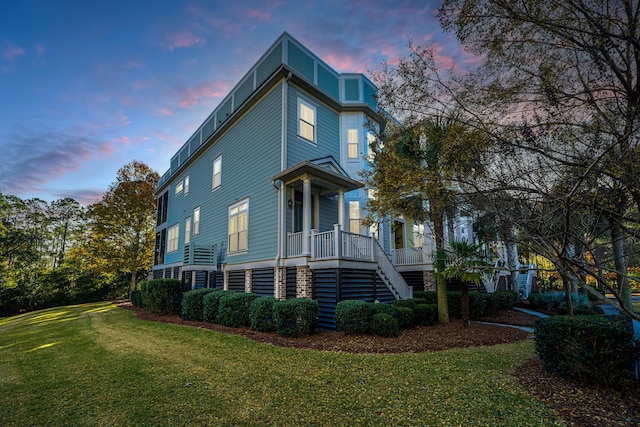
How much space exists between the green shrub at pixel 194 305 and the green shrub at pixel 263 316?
3255 mm

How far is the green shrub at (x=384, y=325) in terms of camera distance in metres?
7.30

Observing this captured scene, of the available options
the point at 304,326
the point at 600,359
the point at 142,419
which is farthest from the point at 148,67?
the point at 600,359

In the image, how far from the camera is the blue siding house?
999cm

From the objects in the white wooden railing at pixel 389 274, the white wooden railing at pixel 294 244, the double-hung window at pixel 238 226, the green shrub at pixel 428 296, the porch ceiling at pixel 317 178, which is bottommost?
the green shrub at pixel 428 296

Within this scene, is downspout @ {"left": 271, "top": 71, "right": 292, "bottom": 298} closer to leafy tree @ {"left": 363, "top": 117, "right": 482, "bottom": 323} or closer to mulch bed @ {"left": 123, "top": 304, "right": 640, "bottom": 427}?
mulch bed @ {"left": 123, "top": 304, "right": 640, "bottom": 427}

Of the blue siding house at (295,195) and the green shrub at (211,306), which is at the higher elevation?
the blue siding house at (295,195)

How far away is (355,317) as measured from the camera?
7586 millimetres

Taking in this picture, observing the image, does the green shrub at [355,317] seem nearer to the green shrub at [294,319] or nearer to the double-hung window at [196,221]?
the green shrub at [294,319]

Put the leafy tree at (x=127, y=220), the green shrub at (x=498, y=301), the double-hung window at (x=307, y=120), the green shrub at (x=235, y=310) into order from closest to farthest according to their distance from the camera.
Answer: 1. the green shrub at (x=235, y=310)
2. the green shrub at (x=498, y=301)
3. the double-hung window at (x=307, y=120)
4. the leafy tree at (x=127, y=220)

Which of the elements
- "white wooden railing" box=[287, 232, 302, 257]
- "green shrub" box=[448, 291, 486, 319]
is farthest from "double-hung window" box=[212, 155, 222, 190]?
"green shrub" box=[448, 291, 486, 319]

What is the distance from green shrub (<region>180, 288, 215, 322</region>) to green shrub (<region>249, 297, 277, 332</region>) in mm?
3255

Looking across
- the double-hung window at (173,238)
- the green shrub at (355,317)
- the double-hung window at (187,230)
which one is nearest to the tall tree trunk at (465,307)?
the green shrub at (355,317)

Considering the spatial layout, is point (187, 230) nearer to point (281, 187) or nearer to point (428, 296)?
point (281, 187)

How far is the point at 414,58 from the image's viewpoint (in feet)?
22.2
